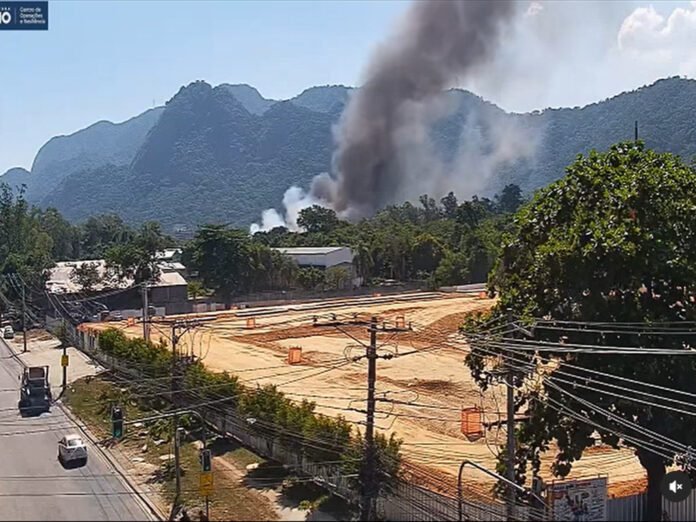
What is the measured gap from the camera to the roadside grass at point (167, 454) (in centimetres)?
2269

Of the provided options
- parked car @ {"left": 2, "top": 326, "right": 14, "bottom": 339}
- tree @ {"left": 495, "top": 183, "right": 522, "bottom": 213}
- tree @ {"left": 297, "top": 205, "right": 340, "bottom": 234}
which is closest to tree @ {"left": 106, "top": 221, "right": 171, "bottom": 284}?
parked car @ {"left": 2, "top": 326, "right": 14, "bottom": 339}

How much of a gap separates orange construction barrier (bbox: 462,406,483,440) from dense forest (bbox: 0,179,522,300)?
5253 centimetres

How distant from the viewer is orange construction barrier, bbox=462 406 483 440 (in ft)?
99.3

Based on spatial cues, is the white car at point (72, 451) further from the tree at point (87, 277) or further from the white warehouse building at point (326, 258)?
the white warehouse building at point (326, 258)

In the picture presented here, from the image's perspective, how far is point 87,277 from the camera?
7619cm

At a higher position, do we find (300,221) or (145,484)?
(300,221)

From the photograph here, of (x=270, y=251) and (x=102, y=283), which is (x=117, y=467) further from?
(x=270, y=251)

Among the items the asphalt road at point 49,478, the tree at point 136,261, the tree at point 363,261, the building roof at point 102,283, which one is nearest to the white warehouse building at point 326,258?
the tree at point 363,261

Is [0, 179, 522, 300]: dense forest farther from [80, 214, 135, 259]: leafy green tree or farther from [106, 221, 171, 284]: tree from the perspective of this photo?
[80, 214, 135, 259]: leafy green tree

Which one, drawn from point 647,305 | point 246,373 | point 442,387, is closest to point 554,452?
point 647,305

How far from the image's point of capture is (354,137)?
480ft

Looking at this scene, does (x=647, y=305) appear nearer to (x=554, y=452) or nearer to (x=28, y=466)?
(x=554, y=452)

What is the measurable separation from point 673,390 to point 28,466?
21.2 meters

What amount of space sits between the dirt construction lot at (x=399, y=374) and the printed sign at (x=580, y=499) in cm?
389
